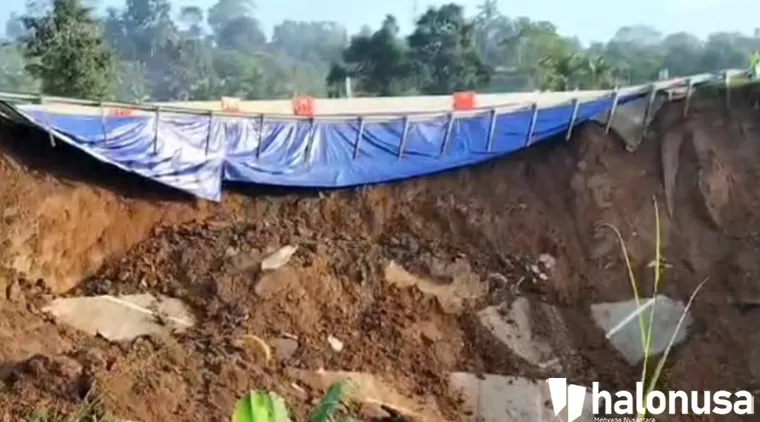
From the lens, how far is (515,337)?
10.8 meters

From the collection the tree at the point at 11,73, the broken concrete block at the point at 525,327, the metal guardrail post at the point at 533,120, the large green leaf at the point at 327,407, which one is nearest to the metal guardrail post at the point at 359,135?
the metal guardrail post at the point at 533,120

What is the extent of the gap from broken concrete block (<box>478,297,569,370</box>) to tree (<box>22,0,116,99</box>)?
10237 millimetres

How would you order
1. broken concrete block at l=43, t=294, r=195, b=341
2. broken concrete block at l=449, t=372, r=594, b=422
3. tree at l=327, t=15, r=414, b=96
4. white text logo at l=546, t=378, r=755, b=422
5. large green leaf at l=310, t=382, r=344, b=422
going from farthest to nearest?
tree at l=327, t=15, r=414, b=96 → broken concrete block at l=43, t=294, r=195, b=341 → broken concrete block at l=449, t=372, r=594, b=422 → white text logo at l=546, t=378, r=755, b=422 → large green leaf at l=310, t=382, r=344, b=422

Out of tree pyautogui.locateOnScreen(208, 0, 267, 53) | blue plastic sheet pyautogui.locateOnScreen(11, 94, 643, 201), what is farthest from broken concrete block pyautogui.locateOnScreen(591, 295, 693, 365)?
tree pyautogui.locateOnScreen(208, 0, 267, 53)

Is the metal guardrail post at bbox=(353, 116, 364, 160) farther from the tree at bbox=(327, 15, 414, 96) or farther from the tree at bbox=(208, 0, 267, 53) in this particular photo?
the tree at bbox=(208, 0, 267, 53)

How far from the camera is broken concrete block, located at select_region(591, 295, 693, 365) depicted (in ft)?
34.9

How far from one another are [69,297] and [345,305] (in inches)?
103

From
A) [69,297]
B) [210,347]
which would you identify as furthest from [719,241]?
[69,297]

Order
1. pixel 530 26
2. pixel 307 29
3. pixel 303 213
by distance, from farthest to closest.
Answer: pixel 307 29
pixel 530 26
pixel 303 213

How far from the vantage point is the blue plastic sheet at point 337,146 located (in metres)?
11.7

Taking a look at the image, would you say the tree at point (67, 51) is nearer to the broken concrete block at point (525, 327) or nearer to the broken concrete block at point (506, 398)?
the broken concrete block at point (525, 327)

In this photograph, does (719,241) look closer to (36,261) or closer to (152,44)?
(36,261)

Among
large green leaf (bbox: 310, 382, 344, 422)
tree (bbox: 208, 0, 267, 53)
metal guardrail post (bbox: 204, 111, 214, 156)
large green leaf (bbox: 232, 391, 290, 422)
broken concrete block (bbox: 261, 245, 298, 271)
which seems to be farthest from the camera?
tree (bbox: 208, 0, 267, 53)

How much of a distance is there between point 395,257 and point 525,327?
1550 millimetres
